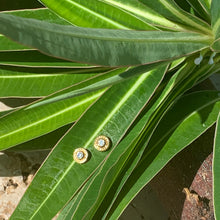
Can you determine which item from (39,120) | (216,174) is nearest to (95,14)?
(39,120)

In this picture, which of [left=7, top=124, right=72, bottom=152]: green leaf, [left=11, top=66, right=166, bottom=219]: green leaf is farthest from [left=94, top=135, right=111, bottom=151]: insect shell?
[left=7, top=124, right=72, bottom=152]: green leaf

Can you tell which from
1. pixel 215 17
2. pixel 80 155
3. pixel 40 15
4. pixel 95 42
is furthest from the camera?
pixel 40 15

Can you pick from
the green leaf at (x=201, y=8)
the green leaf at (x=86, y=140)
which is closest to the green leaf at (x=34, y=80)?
the green leaf at (x=86, y=140)

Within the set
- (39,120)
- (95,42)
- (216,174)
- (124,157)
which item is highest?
(95,42)

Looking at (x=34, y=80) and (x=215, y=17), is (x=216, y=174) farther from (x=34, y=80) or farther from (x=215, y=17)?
(x=34, y=80)

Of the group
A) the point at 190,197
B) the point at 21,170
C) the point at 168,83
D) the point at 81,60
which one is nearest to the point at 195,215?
the point at 190,197

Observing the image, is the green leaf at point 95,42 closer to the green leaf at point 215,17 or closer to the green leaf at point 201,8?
the green leaf at point 215,17
